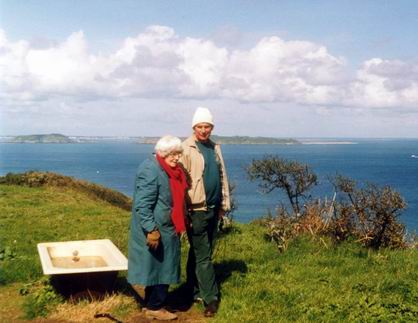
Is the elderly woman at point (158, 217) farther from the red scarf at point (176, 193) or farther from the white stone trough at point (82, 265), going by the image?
the white stone trough at point (82, 265)

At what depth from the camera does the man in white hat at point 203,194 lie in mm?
5930

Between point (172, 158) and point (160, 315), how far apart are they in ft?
6.00

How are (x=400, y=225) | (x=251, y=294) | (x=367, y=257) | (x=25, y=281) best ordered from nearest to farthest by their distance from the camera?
(x=251, y=294) < (x=25, y=281) < (x=367, y=257) < (x=400, y=225)

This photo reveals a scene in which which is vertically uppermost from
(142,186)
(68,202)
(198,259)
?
(142,186)

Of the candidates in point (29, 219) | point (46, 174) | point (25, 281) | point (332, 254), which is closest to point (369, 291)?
point (332, 254)

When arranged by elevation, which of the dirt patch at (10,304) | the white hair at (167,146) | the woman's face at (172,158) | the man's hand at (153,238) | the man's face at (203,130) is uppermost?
the man's face at (203,130)

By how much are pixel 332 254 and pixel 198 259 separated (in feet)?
11.4

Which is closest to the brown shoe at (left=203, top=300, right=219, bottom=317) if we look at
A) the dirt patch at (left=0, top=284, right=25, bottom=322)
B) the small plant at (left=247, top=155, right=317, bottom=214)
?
the dirt patch at (left=0, top=284, right=25, bottom=322)

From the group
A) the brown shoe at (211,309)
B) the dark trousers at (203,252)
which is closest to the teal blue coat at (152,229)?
the dark trousers at (203,252)

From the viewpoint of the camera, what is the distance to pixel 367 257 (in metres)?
8.66

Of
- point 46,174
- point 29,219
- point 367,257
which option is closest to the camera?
point 367,257

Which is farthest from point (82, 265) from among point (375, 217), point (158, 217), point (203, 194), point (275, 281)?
point (375, 217)

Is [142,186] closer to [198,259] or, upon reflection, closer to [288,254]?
[198,259]

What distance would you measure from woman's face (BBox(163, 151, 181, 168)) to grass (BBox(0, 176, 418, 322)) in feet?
6.11
